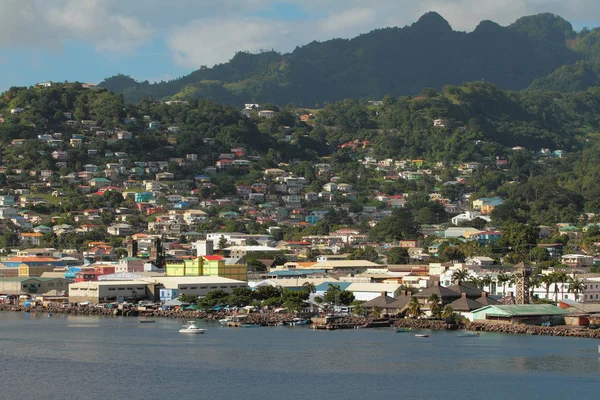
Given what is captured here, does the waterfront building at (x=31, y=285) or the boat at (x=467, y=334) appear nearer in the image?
the boat at (x=467, y=334)

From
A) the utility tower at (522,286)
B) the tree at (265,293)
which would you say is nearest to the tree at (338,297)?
the tree at (265,293)

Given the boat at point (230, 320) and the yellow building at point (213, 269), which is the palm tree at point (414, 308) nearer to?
the boat at point (230, 320)

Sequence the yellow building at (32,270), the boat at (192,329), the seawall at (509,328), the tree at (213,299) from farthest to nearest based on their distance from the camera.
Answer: the yellow building at (32,270)
the tree at (213,299)
the boat at (192,329)
the seawall at (509,328)

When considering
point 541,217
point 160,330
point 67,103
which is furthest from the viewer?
point 67,103

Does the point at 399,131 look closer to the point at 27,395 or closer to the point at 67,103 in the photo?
the point at 67,103

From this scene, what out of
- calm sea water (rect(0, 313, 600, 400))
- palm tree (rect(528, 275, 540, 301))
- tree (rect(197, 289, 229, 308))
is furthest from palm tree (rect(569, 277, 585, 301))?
tree (rect(197, 289, 229, 308))

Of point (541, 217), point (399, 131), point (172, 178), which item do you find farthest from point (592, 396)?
point (399, 131)

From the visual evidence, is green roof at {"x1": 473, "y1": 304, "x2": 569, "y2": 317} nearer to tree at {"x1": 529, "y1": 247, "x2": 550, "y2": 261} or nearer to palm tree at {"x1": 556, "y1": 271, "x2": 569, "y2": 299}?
palm tree at {"x1": 556, "y1": 271, "x2": 569, "y2": 299}
